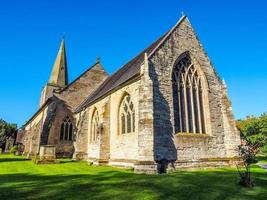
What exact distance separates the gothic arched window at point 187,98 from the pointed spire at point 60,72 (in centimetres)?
2696

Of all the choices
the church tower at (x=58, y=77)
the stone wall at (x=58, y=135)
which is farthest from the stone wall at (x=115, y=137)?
the church tower at (x=58, y=77)

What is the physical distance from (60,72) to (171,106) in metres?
29.0

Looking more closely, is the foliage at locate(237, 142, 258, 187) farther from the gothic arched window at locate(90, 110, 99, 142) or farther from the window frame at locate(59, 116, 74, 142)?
the window frame at locate(59, 116, 74, 142)

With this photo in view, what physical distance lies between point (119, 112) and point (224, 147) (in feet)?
28.1

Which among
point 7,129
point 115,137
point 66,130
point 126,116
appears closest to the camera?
point 126,116

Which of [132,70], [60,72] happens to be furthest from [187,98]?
[60,72]

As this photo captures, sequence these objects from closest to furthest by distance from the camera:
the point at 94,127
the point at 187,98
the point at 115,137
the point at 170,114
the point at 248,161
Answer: the point at 248,161, the point at 170,114, the point at 187,98, the point at 115,137, the point at 94,127

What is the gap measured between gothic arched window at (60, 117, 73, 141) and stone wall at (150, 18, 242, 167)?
1538 cm

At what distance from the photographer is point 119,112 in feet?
55.8

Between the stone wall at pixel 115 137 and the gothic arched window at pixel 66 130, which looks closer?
the stone wall at pixel 115 137

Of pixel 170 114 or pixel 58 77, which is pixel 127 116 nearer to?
pixel 170 114

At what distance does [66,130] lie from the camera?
25.5 metres

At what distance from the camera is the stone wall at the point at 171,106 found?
13.6 meters

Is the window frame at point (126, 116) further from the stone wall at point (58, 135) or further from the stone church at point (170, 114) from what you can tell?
the stone wall at point (58, 135)
